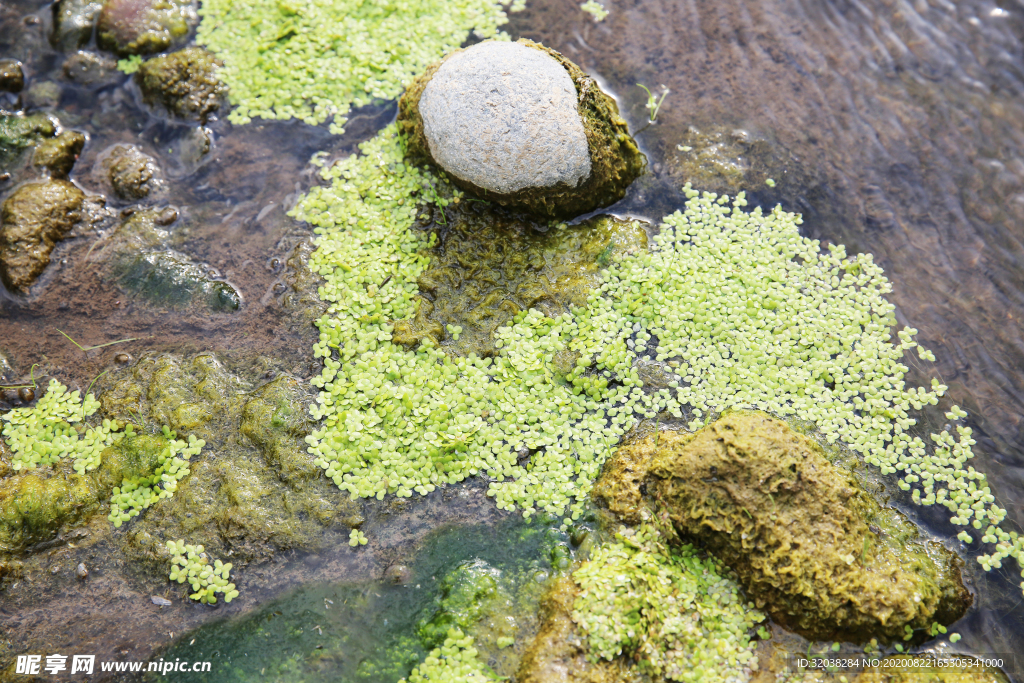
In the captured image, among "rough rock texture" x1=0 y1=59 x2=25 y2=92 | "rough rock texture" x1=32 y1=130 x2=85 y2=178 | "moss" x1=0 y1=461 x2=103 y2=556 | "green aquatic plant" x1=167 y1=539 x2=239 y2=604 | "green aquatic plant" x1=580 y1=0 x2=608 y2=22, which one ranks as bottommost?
"moss" x1=0 y1=461 x2=103 y2=556

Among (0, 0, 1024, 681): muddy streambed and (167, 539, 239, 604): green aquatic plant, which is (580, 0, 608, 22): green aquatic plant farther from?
(167, 539, 239, 604): green aquatic plant

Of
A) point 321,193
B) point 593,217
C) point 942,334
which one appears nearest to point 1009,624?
point 942,334

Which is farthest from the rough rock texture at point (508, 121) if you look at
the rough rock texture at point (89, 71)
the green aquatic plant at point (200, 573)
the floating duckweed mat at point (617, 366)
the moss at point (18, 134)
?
the moss at point (18, 134)

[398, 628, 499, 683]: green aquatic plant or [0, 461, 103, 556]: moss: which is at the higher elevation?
[398, 628, 499, 683]: green aquatic plant

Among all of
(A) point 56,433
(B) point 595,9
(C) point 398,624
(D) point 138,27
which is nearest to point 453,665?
(C) point 398,624

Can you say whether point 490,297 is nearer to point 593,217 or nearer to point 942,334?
point 593,217

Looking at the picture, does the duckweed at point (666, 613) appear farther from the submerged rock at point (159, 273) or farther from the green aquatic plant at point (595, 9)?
the green aquatic plant at point (595, 9)

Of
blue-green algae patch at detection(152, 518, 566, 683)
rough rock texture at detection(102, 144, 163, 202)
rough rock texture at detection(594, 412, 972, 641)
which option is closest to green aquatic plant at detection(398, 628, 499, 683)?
blue-green algae patch at detection(152, 518, 566, 683)
